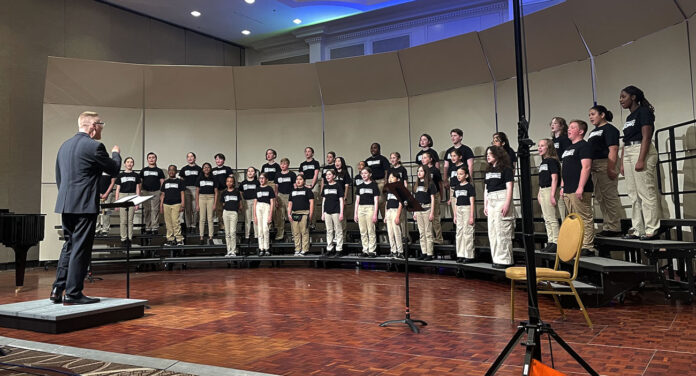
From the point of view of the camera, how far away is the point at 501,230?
6.07 m

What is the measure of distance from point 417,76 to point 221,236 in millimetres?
5271

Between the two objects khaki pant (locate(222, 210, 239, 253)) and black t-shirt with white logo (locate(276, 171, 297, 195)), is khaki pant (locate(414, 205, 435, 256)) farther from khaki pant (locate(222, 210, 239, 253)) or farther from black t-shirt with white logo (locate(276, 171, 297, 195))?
khaki pant (locate(222, 210, 239, 253))

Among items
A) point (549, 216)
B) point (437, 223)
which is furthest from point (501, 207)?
point (437, 223)

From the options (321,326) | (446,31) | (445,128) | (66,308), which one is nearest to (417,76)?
(445,128)

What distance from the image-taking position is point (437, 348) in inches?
130

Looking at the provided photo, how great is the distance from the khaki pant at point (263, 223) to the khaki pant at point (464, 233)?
3797 mm

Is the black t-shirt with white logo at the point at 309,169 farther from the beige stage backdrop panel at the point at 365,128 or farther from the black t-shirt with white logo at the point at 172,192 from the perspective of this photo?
the black t-shirt with white logo at the point at 172,192

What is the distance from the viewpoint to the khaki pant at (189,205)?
10.4 metres

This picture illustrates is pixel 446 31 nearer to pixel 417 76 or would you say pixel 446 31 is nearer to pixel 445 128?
pixel 417 76

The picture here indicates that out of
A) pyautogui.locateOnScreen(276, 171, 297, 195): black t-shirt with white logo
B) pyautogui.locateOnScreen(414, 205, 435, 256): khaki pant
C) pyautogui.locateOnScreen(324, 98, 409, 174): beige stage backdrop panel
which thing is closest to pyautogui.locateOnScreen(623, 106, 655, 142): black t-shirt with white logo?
pyautogui.locateOnScreen(414, 205, 435, 256): khaki pant

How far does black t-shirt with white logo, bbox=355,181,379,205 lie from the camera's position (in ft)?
28.3

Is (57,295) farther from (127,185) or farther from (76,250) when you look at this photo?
(127,185)

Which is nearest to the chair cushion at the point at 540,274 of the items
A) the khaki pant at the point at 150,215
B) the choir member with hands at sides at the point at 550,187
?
the choir member with hands at sides at the point at 550,187

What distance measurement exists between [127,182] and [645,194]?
8.90m
